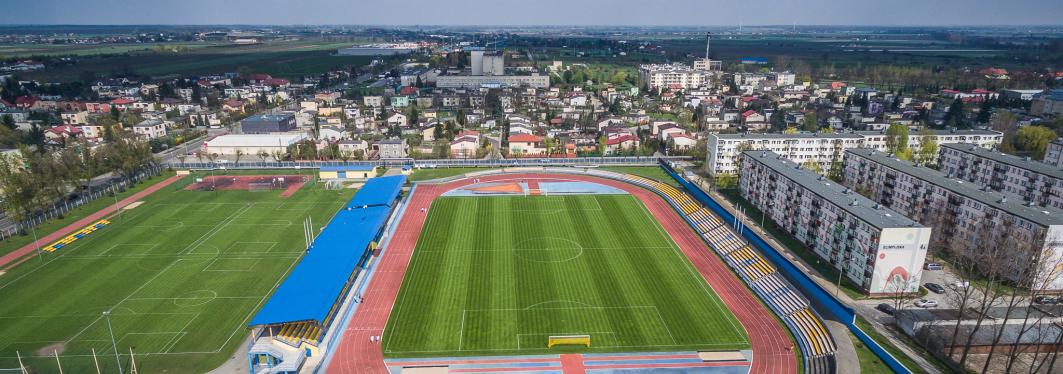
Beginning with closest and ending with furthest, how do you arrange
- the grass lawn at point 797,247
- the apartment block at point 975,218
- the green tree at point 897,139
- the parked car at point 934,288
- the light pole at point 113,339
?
the light pole at point 113,339, the apartment block at point 975,218, the parked car at point 934,288, the grass lawn at point 797,247, the green tree at point 897,139

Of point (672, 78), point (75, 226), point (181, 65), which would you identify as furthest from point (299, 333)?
point (181, 65)

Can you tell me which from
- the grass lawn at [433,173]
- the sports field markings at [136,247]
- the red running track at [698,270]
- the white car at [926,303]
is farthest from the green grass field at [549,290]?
the sports field markings at [136,247]

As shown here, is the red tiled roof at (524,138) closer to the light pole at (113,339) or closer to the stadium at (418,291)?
the stadium at (418,291)

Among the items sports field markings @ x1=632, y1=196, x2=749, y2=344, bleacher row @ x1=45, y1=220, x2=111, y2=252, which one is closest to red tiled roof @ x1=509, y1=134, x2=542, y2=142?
sports field markings @ x1=632, y1=196, x2=749, y2=344

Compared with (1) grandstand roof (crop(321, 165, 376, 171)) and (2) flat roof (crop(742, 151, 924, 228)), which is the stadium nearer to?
(2) flat roof (crop(742, 151, 924, 228))

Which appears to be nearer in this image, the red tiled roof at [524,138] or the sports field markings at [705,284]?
the sports field markings at [705,284]

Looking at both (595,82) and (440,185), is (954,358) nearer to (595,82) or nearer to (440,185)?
(440,185)

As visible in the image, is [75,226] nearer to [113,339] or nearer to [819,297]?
[113,339]
